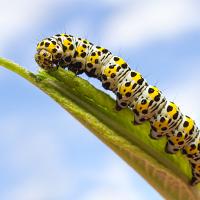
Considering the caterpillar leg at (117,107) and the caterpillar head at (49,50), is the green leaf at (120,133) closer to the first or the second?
the caterpillar leg at (117,107)

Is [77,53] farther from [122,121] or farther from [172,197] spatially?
[172,197]

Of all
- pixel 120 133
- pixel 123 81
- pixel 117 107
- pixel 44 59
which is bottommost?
pixel 120 133

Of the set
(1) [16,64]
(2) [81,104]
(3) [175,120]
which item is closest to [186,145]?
(3) [175,120]

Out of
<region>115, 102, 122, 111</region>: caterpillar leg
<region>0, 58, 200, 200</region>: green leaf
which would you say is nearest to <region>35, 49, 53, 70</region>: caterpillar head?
Result: <region>0, 58, 200, 200</region>: green leaf

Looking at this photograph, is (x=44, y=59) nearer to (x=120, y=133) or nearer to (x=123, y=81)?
(x=123, y=81)

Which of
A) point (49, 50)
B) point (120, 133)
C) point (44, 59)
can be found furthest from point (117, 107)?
point (49, 50)

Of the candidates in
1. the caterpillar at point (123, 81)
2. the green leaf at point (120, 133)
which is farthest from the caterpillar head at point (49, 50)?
the green leaf at point (120, 133)
